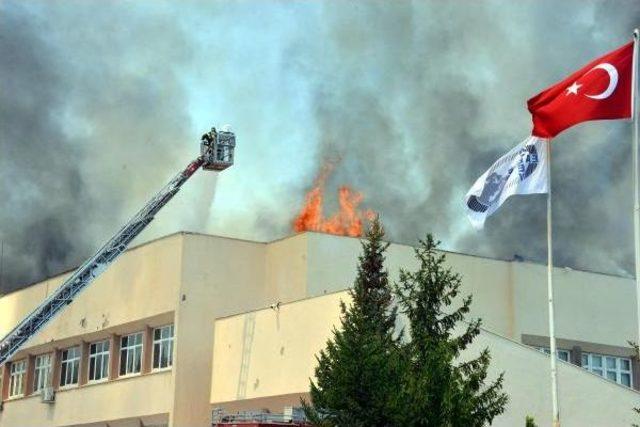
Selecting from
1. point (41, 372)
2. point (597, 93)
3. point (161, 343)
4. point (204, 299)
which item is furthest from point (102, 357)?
point (597, 93)

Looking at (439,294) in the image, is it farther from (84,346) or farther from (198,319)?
(84,346)

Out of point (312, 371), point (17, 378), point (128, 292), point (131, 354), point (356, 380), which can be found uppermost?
point (128, 292)

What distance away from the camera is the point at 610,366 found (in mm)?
42188

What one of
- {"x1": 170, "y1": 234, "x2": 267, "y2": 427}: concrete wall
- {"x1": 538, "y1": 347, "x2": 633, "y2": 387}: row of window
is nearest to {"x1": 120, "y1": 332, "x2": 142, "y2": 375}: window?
{"x1": 170, "y1": 234, "x2": 267, "y2": 427}: concrete wall

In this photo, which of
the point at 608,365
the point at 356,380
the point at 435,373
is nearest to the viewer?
the point at 435,373

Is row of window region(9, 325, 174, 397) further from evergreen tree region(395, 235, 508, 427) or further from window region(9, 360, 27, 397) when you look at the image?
A: evergreen tree region(395, 235, 508, 427)

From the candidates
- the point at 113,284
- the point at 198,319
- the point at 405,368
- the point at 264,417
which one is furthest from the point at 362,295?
the point at 113,284

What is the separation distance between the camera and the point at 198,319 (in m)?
38.2

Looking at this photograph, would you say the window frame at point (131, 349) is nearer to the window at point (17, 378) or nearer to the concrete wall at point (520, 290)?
the concrete wall at point (520, 290)

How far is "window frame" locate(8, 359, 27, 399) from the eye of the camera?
49.6 metres

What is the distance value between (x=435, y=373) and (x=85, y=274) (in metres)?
17.8

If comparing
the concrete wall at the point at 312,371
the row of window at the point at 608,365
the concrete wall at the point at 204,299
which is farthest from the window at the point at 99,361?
the row of window at the point at 608,365

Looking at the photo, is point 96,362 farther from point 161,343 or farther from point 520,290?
point 520,290

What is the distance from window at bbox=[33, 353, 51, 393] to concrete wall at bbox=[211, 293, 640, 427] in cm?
1463
